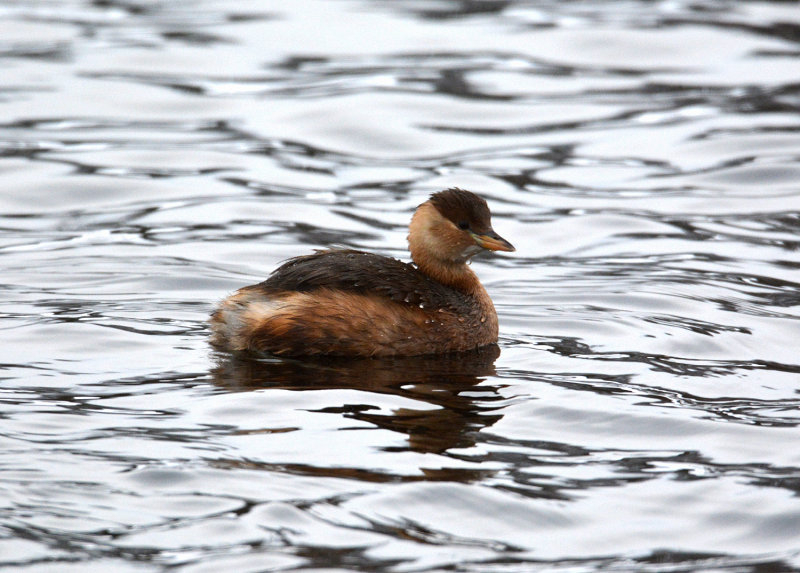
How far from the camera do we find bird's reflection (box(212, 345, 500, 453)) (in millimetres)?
6102

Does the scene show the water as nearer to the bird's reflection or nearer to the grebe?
the bird's reflection

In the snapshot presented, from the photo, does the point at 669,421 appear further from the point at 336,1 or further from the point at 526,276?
the point at 336,1

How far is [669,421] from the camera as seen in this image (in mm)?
6258

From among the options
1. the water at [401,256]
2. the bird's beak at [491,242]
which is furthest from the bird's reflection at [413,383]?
the bird's beak at [491,242]

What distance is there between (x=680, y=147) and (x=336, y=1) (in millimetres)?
6543

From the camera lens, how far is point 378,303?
284 inches

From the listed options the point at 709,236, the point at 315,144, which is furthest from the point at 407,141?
the point at 709,236

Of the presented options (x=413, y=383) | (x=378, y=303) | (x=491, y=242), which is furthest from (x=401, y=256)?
(x=413, y=383)

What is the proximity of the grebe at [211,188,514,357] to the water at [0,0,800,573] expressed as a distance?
18 cm

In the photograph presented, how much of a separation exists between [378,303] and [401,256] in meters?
2.44

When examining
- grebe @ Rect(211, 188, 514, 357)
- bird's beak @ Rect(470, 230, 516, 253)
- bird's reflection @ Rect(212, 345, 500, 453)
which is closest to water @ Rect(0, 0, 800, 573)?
bird's reflection @ Rect(212, 345, 500, 453)

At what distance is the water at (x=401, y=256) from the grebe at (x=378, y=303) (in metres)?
0.18

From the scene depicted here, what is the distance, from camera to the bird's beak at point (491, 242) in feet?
24.8

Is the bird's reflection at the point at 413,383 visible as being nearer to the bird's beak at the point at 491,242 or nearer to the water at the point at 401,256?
the water at the point at 401,256
